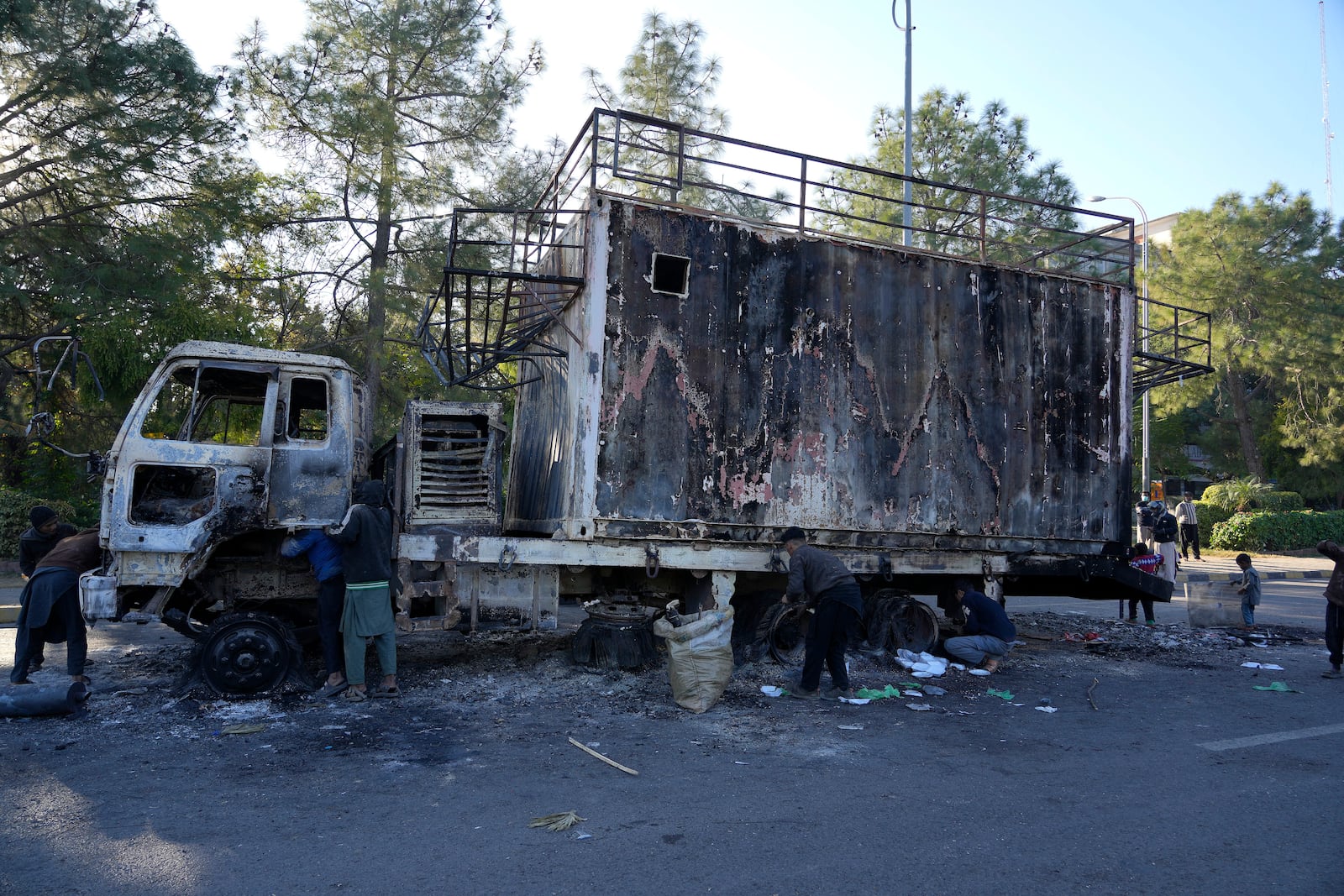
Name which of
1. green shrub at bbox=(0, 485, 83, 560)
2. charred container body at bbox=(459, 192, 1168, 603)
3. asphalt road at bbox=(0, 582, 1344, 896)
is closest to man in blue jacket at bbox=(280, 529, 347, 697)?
asphalt road at bbox=(0, 582, 1344, 896)

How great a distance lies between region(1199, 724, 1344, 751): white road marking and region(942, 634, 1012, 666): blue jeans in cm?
227

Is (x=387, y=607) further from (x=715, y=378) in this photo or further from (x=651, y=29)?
(x=651, y=29)

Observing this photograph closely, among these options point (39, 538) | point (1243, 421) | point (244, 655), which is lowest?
point (244, 655)

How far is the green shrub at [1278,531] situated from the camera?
878 inches

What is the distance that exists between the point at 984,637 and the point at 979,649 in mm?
144

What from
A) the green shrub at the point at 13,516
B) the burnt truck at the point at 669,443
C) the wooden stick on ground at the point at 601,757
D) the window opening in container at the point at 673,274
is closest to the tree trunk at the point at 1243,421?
the burnt truck at the point at 669,443

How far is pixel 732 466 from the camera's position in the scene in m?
7.57

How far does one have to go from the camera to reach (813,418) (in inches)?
310

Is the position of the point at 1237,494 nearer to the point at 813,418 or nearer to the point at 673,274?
the point at 813,418

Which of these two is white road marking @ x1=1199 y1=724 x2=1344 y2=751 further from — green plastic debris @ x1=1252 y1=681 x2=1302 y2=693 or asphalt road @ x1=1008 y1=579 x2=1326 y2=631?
asphalt road @ x1=1008 y1=579 x2=1326 y2=631

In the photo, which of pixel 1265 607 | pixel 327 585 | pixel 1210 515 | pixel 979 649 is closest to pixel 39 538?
pixel 327 585

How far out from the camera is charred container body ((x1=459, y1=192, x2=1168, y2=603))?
7.28 m

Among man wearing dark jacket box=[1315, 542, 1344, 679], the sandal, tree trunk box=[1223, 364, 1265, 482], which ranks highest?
tree trunk box=[1223, 364, 1265, 482]

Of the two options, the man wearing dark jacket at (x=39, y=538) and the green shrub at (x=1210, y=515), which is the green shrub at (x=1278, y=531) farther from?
the man wearing dark jacket at (x=39, y=538)
